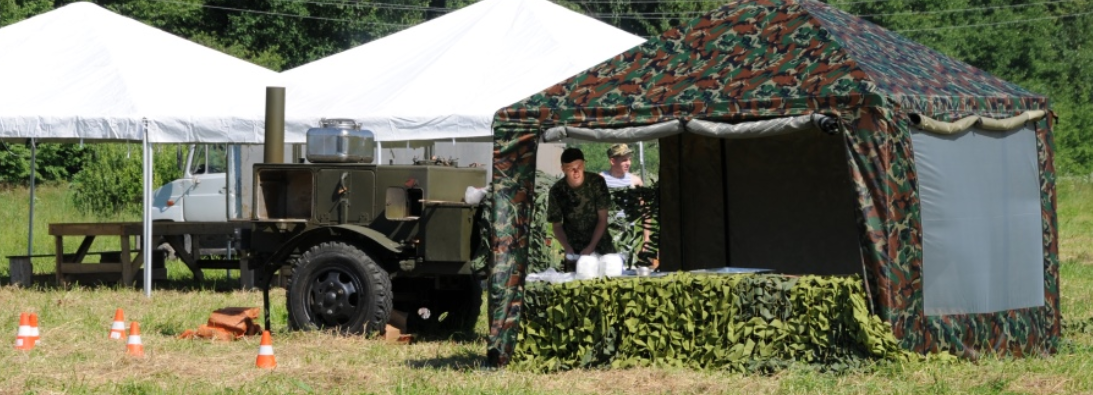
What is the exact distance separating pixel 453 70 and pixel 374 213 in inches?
166

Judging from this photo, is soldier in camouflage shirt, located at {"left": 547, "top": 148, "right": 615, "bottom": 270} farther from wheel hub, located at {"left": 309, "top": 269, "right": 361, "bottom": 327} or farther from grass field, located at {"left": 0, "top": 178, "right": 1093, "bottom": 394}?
wheel hub, located at {"left": 309, "top": 269, "right": 361, "bottom": 327}

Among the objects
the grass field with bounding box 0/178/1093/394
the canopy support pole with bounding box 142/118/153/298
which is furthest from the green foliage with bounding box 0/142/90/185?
the grass field with bounding box 0/178/1093/394

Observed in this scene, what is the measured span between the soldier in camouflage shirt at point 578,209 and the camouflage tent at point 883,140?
65 centimetres

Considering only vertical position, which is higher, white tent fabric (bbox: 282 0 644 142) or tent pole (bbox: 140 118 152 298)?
white tent fabric (bbox: 282 0 644 142)

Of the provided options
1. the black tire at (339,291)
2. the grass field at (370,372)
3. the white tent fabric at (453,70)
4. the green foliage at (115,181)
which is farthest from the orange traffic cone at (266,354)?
the green foliage at (115,181)

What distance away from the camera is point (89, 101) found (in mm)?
15516

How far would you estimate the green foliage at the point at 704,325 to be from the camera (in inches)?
337

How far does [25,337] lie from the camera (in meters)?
10.7

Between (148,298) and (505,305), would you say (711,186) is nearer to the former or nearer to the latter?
(505,305)

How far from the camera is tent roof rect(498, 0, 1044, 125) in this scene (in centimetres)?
870

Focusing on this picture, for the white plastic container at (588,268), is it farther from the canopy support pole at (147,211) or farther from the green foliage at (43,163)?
the green foliage at (43,163)

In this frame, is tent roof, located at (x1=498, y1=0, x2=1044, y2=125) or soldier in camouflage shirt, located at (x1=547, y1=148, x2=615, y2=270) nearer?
tent roof, located at (x1=498, y1=0, x2=1044, y2=125)

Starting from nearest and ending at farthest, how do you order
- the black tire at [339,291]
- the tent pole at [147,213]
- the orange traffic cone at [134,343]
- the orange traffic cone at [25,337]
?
1. the orange traffic cone at [134,343]
2. the orange traffic cone at [25,337]
3. the black tire at [339,291]
4. the tent pole at [147,213]

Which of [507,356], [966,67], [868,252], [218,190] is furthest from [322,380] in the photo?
[218,190]
